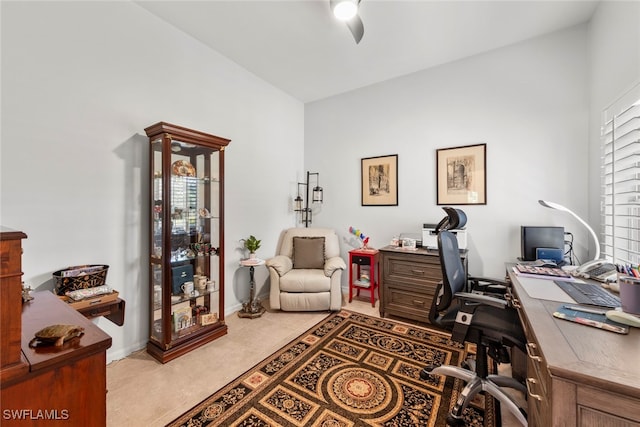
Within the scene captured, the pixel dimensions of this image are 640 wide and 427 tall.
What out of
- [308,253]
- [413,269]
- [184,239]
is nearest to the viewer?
[184,239]

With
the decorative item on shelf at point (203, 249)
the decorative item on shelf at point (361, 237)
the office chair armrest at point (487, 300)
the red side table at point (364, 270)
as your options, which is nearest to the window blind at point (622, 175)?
the office chair armrest at point (487, 300)

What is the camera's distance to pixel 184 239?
2.41 metres

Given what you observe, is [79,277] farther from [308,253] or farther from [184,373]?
[308,253]

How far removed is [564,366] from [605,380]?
0.27 ft

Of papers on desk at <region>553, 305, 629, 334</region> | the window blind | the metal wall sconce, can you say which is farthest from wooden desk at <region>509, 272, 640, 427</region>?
the metal wall sconce

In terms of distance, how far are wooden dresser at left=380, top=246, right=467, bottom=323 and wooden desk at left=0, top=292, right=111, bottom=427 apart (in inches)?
99.5

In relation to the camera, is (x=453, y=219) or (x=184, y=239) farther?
(x=184, y=239)

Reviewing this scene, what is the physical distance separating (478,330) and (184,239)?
241cm

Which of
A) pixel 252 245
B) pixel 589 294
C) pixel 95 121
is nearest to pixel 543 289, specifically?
pixel 589 294

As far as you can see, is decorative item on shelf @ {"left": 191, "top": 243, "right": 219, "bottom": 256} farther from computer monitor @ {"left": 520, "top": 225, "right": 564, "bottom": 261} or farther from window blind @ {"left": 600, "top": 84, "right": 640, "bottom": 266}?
window blind @ {"left": 600, "top": 84, "right": 640, "bottom": 266}

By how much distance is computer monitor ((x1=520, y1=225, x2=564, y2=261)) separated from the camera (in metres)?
2.40

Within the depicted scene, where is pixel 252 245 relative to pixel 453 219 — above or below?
below

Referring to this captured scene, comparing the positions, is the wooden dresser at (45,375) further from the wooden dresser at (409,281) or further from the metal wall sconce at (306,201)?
the metal wall sconce at (306,201)

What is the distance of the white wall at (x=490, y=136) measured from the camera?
2.54m
